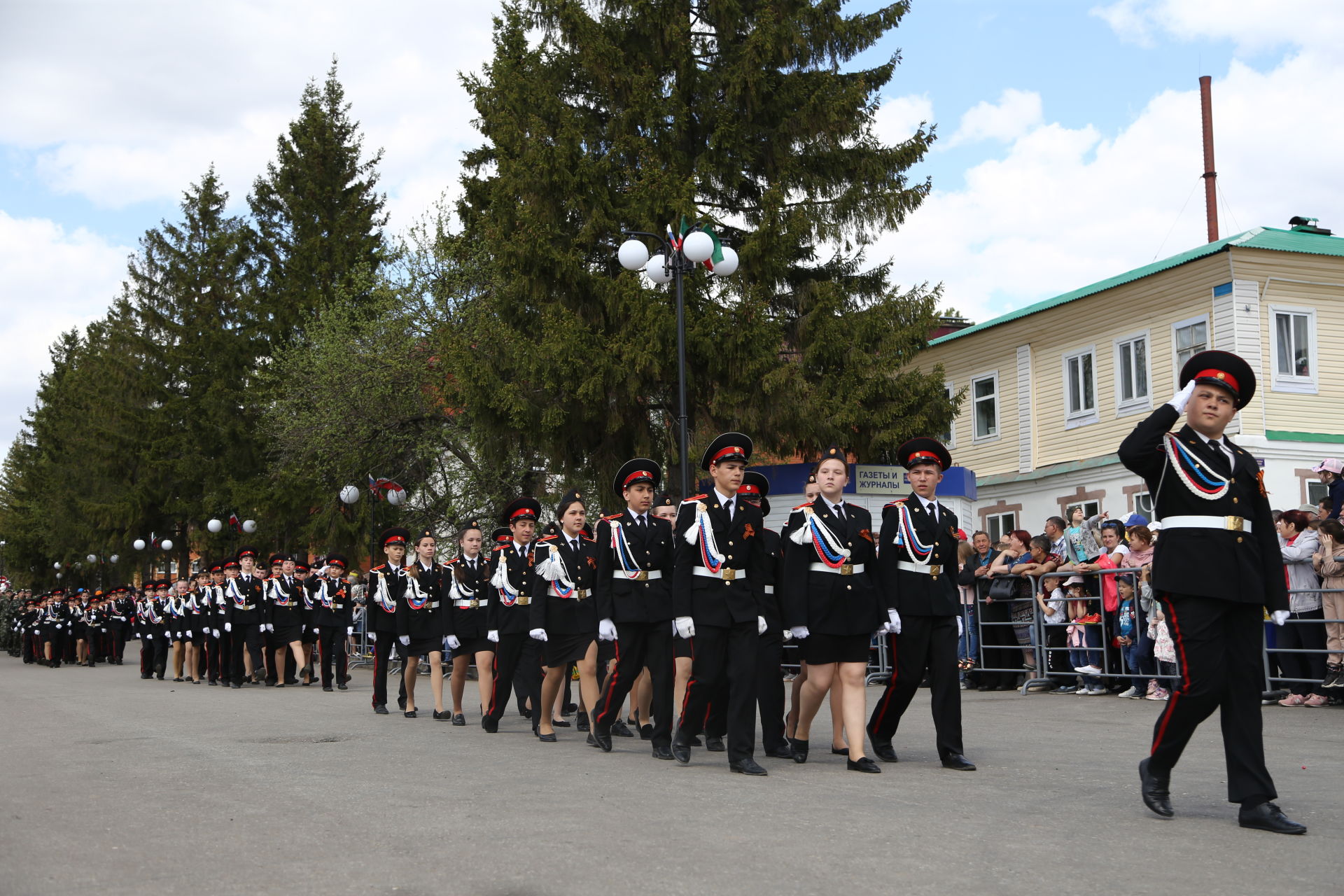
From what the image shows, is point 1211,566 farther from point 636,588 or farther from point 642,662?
point 642,662

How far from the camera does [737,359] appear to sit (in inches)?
918

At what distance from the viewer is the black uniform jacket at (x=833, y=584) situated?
9.38 meters

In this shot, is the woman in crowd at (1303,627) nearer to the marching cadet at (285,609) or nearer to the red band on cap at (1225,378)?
the red band on cap at (1225,378)

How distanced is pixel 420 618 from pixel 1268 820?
1073cm

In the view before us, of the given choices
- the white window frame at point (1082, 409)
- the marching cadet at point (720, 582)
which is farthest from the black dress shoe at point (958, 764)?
the white window frame at point (1082, 409)

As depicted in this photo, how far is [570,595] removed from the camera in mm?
12562

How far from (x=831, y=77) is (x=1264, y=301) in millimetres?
→ 9254

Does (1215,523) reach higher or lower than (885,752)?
higher

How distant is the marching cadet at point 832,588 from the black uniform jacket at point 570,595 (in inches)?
131

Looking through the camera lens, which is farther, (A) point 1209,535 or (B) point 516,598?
(B) point 516,598

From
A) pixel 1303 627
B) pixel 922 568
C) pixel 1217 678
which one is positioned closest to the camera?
pixel 1217 678

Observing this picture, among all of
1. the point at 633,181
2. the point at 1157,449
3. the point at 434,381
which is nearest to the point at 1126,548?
the point at 1157,449

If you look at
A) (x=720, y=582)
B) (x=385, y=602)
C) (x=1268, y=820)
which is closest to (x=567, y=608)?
(x=720, y=582)

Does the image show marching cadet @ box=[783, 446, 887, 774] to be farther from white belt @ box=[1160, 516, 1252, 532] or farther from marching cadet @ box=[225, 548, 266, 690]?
marching cadet @ box=[225, 548, 266, 690]
